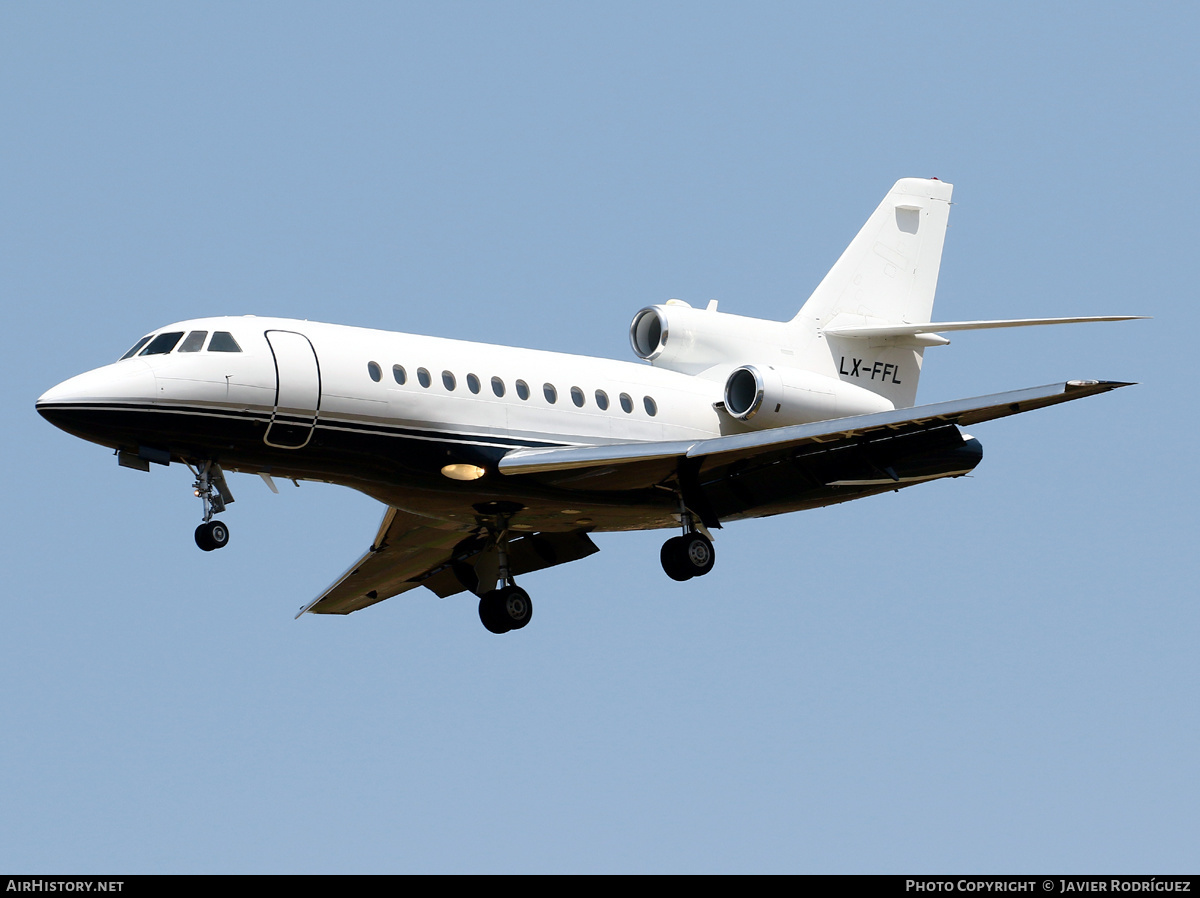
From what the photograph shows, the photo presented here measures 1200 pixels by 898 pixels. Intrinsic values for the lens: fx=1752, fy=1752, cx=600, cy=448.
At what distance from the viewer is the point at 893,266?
97.8 ft

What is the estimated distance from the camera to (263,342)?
72.5ft

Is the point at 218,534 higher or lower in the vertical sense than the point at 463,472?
lower

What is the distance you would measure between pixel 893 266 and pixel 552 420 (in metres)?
8.42

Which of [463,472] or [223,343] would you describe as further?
[463,472]

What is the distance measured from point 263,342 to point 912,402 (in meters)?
11.5

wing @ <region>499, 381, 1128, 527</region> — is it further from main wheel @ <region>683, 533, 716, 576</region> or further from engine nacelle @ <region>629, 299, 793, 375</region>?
engine nacelle @ <region>629, 299, 793, 375</region>

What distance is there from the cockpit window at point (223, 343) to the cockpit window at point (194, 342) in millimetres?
122

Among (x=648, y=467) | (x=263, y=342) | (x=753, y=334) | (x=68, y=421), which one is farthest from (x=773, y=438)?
(x=68, y=421)

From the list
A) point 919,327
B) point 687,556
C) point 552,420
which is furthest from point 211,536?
point 919,327

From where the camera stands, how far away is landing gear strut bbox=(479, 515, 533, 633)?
26500 mm

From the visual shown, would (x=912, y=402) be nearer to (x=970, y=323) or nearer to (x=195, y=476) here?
(x=970, y=323)

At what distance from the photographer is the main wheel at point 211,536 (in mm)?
21125

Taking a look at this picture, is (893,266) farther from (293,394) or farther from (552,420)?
(293,394)
